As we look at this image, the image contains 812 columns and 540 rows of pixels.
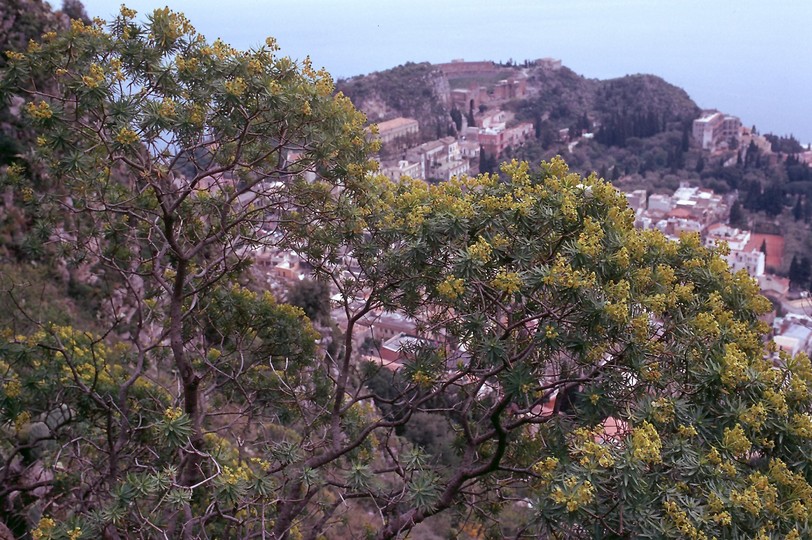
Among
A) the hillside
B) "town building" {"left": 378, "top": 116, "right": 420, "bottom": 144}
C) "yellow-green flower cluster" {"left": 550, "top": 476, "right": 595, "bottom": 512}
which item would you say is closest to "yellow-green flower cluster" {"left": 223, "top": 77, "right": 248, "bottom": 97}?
"yellow-green flower cluster" {"left": 550, "top": 476, "right": 595, "bottom": 512}

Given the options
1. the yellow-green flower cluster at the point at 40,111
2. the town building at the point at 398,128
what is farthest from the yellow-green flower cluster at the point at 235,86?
the town building at the point at 398,128

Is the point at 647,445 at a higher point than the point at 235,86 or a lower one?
lower

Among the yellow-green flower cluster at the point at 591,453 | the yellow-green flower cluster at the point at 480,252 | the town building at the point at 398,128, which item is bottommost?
the town building at the point at 398,128

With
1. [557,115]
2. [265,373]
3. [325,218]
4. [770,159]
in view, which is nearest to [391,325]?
[265,373]

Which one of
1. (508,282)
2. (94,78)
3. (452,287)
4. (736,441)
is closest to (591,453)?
(736,441)

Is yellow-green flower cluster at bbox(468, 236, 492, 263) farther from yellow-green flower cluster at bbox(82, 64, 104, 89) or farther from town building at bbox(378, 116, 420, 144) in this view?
town building at bbox(378, 116, 420, 144)

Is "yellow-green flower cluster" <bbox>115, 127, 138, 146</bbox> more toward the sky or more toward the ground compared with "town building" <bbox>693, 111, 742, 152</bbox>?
more toward the sky

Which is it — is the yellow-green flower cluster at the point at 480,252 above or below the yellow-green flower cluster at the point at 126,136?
below

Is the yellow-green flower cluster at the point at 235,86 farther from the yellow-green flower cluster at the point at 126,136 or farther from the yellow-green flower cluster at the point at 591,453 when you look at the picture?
Result: the yellow-green flower cluster at the point at 591,453

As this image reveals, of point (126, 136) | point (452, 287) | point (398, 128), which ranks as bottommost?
point (398, 128)

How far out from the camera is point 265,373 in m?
4.89

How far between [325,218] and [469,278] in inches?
57.4

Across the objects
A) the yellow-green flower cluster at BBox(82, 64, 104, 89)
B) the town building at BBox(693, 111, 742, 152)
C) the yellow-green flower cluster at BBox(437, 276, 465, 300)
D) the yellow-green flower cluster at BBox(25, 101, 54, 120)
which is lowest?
the town building at BBox(693, 111, 742, 152)

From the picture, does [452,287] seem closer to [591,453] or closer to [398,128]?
[591,453]
